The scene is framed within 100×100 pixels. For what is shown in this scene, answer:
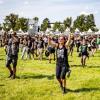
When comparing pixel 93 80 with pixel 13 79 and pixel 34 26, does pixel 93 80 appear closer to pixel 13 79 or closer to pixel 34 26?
pixel 13 79

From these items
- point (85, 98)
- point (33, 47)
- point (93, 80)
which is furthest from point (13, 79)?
point (33, 47)

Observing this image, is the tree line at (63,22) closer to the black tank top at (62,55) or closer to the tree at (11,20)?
the tree at (11,20)

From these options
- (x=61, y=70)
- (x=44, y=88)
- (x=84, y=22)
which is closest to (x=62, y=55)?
(x=61, y=70)

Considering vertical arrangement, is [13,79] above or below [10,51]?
below

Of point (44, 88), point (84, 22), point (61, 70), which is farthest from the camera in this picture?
point (84, 22)

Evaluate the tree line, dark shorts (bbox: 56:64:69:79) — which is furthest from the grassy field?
the tree line

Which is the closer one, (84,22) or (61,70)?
(61,70)

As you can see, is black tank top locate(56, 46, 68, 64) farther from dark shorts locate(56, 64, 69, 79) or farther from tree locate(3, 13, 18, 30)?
tree locate(3, 13, 18, 30)

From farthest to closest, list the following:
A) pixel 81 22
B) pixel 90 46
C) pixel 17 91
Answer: pixel 81 22 → pixel 90 46 → pixel 17 91

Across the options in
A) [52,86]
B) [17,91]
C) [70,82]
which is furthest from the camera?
[70,82]

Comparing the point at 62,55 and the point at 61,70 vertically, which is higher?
the point at 62,55

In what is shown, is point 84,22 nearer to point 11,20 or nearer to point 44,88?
point 11,20

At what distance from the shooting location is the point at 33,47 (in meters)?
29.7

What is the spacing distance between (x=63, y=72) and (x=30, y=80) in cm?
413
